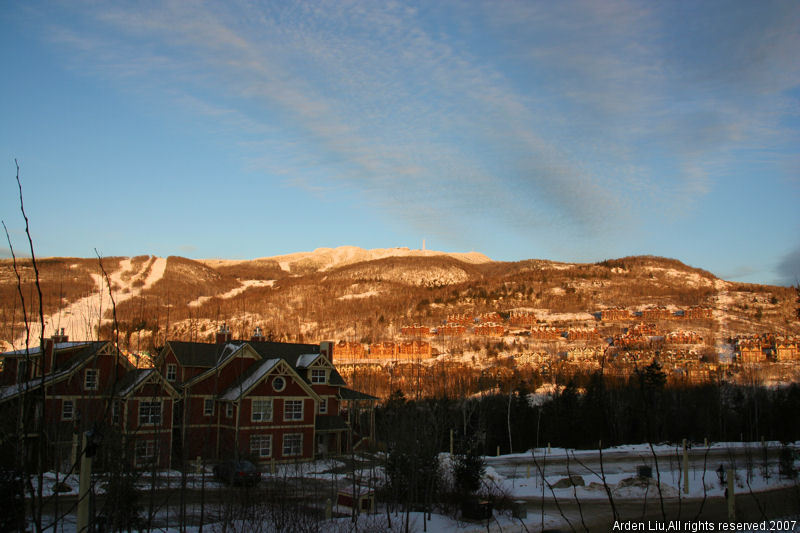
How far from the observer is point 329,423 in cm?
3706

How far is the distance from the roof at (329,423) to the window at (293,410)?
6.89ft

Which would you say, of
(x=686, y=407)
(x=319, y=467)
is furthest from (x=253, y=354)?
(x=686, y=407)

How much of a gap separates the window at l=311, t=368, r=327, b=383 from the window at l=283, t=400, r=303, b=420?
13.0 ft

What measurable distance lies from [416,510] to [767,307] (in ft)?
457

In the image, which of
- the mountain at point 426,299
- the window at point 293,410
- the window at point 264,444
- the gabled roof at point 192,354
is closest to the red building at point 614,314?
the mountain at point 426,299

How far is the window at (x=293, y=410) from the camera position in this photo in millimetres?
33378

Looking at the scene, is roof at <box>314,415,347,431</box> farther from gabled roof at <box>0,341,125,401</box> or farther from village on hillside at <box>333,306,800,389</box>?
village on hillside at <box>333,306,800,389</box>

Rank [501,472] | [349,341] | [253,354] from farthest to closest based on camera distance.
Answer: [349,341]
[253,354]
[501,472]

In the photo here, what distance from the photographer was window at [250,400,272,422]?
3212 cm

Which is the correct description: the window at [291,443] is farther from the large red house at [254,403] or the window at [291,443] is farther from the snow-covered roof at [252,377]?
the snow-covered roof at [252,377]

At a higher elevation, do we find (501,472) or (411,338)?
(411,338)

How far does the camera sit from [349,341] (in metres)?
119

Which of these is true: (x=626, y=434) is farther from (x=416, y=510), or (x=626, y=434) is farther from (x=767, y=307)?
(x=767, y=307)

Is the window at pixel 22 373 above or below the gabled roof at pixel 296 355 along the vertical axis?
above
